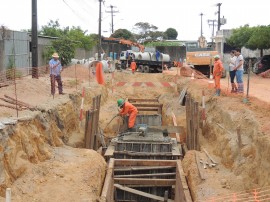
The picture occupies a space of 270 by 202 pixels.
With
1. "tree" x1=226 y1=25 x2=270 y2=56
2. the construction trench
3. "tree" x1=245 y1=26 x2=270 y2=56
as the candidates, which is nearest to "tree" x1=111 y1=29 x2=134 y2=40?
"tree" x1=226 y1=25 x2=270 y2=56

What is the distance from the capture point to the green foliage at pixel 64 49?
27.5m

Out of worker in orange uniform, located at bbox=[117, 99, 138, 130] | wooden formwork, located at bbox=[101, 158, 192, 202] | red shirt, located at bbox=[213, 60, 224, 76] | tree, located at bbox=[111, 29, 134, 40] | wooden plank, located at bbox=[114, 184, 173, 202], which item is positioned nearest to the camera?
wooden plank, located at bbox=[114, 184, 173, 202]

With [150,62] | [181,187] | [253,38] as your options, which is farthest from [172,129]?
[150,62]

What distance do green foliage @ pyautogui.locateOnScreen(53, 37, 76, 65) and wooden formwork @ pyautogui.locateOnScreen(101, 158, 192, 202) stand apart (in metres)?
17.6

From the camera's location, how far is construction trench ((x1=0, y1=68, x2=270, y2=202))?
784cm

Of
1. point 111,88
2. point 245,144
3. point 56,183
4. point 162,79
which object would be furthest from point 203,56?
point 56,183

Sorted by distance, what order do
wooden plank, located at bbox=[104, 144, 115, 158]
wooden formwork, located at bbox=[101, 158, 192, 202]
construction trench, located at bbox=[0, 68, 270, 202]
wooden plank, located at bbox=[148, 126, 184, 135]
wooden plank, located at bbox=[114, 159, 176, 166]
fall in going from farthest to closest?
wooden plank, located at bbox=[148, 126, 184, 135] → wooden plank, located at bbox=[104, 144, 115, 158] → wooden plank, located at bbox=[114, 159, 176, 166] → wooden formwork, located at bbox=[101, 158, 192, 202] → construction trench, located at bbox=[0, 68, 270, 202]

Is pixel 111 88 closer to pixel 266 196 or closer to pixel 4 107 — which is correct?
pixel 4 107

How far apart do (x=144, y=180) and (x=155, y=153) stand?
147 cm

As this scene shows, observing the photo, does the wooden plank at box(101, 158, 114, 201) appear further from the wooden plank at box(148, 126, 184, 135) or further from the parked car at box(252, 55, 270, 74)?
the parked car at box(252, 55, 270, 74)

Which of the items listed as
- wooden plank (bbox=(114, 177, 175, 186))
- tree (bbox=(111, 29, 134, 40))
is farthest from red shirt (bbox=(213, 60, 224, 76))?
tree (bbox=(111, 29, 134, 40))

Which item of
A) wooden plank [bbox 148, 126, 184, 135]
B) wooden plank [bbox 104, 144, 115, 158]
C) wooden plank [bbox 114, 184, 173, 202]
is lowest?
wooden plank [bbox 114, 184, 173, 202]

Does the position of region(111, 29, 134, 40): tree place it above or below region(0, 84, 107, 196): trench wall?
above

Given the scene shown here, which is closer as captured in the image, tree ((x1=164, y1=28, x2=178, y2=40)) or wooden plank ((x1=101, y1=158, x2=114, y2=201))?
wooden plank ((x1=101, y1=158, x2=114, y2=201))
